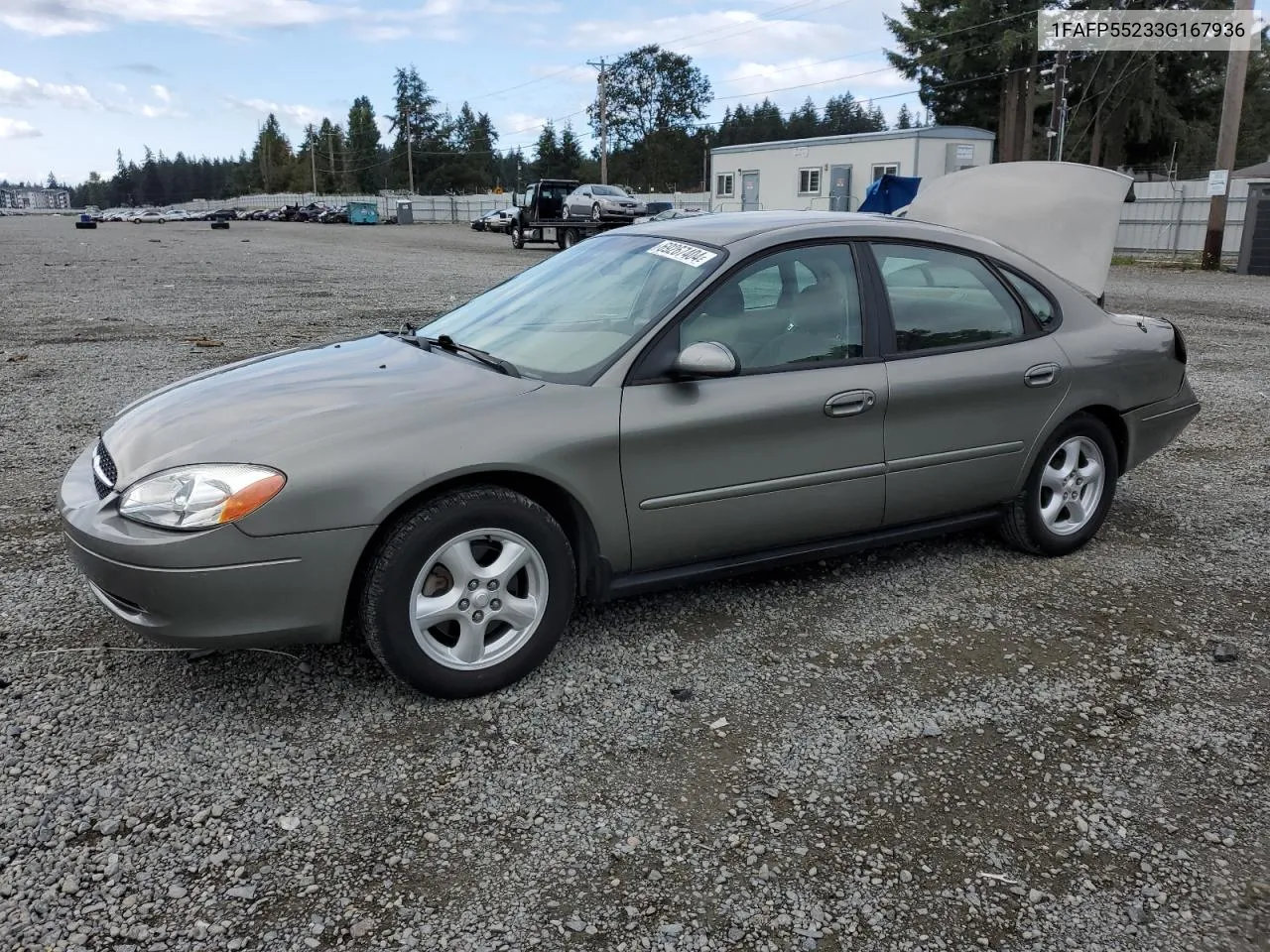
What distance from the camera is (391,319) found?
41.4 ft

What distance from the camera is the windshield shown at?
3566 mm

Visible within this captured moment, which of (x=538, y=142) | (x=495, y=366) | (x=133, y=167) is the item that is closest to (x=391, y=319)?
(x=495, y=366)

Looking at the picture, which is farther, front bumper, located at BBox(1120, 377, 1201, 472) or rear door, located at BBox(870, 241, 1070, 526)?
front bumper, located at BBox(1120, 377, 1201, 472)

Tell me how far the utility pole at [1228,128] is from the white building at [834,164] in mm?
9848

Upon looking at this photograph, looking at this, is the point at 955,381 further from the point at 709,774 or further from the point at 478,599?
the point at 478,599

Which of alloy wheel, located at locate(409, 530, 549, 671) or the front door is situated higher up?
the front door

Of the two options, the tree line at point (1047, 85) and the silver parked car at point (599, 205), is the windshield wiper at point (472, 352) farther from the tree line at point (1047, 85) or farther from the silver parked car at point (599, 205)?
the tree line at point (1047, 85)

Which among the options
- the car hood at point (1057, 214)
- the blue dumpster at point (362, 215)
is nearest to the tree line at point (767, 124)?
the blue dumpster at point (362, 215)

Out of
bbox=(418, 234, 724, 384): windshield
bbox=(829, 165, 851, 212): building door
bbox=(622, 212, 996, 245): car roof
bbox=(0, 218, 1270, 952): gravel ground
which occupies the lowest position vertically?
bbox=(0, 218, 1270, 952): gravel ground

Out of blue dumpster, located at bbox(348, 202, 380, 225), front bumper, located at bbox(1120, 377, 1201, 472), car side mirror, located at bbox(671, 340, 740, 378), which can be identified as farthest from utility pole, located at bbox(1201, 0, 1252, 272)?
blue dumpster, located at bbox(348, 202, 380, 225)

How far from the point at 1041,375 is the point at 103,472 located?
3.66 m

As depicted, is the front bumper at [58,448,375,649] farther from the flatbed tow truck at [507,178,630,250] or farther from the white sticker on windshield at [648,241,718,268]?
the flatbed tow truck at [507,178,630,250]

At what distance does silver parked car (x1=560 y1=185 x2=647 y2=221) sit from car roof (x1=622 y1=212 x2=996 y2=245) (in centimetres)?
2782

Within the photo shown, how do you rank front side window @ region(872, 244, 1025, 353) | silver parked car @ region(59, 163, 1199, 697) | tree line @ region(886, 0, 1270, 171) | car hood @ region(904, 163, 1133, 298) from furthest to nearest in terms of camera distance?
tree line @ region(886, 0, 1270, 171), car hood @ region(904, 163, 1133, 298), front side window @ region(872, 244, 1025, 353), silver parked car @ region(59, 163, 1199, 697)
